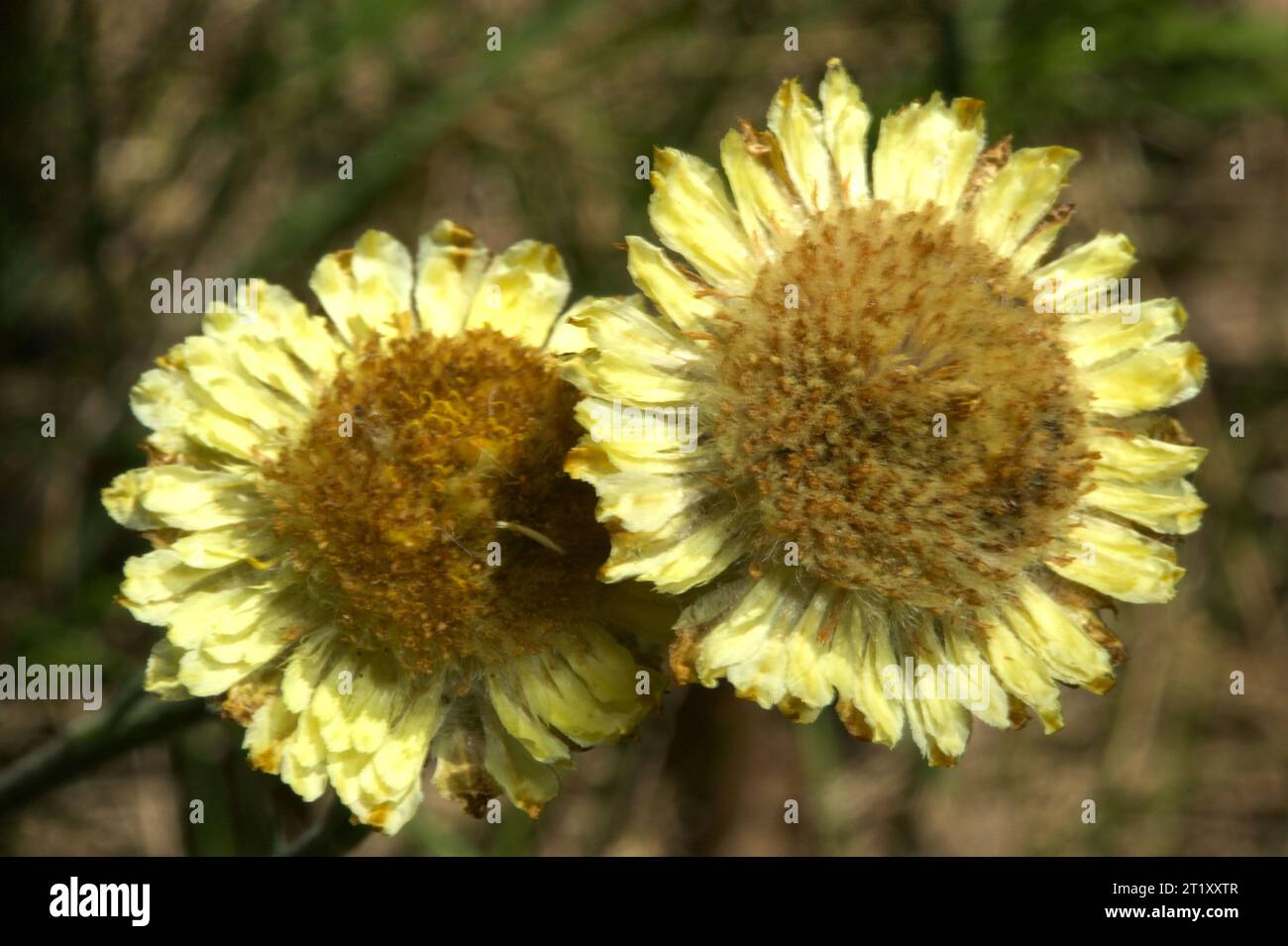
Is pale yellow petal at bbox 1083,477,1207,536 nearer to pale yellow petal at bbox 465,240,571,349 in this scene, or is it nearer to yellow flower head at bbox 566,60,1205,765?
yellow flower head at bbox 566,60,1205,765

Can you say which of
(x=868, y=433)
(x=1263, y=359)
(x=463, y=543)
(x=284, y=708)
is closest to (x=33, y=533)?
(x=284, y=708)

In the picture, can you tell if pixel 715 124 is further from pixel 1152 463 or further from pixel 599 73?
pixel 1152 463

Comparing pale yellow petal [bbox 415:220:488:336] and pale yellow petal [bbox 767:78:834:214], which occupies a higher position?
pale yellow petal [bbox 767:78:834:214]

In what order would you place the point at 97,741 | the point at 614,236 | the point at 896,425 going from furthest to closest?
the point at 614,236 → the point at 97,741 → the point at 896,425

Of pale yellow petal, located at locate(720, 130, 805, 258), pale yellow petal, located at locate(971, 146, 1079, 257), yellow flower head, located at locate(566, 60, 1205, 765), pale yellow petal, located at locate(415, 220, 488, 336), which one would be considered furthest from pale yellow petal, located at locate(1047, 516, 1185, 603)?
pale yellow petal, located at locate(415, 220, 488, 336)

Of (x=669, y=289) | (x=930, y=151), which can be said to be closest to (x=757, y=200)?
(x=669, y=289)

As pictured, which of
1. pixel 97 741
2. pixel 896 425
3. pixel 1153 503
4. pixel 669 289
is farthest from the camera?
pixel 97 741

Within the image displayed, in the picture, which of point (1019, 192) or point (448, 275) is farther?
point (448, 275)

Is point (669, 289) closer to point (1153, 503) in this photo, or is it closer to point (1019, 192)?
point (1019, 192)
